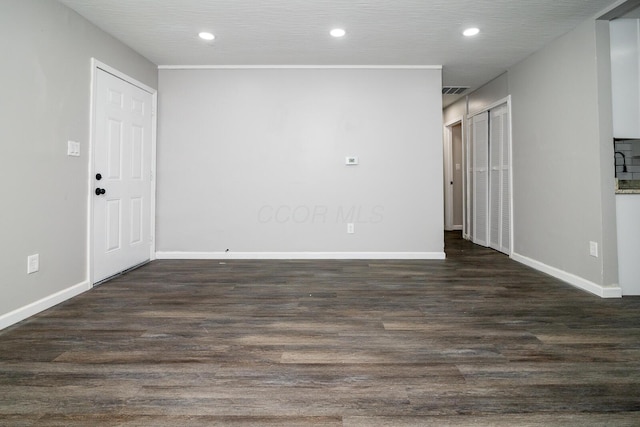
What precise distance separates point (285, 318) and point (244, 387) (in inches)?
35.6

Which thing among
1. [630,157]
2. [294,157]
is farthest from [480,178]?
[294,157]

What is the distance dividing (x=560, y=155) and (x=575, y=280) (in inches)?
49.4

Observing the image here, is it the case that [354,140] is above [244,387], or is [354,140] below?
above

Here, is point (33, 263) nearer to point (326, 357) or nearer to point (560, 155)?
point (326, 357)


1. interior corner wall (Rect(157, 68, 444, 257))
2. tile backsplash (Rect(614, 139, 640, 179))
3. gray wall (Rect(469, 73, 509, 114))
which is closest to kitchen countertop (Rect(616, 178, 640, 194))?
tile backsplash (Rect(614, 139, 640, 179))

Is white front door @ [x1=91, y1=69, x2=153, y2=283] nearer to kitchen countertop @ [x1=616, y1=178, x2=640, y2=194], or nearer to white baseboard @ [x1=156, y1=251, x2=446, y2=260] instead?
white baseboard @ [x1=156, y1=251, x2=446, y2=260]

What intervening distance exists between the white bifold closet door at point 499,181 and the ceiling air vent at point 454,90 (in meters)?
0.68

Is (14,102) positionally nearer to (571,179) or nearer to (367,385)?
(367,385)

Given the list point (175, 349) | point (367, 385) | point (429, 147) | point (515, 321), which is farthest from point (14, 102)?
point (429, 147)

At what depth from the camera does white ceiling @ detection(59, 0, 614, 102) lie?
296 cm

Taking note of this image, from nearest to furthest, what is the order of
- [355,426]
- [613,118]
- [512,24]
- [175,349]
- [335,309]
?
[355,426] → [175,349] → [335,309] → [613,118] → [512,24]

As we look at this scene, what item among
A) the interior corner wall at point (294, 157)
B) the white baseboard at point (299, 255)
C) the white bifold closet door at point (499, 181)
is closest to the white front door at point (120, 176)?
the interior corner wall at point (294, 157)

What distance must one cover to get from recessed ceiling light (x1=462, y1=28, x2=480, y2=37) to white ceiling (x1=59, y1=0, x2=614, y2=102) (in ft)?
0.26

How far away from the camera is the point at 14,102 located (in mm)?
2463
